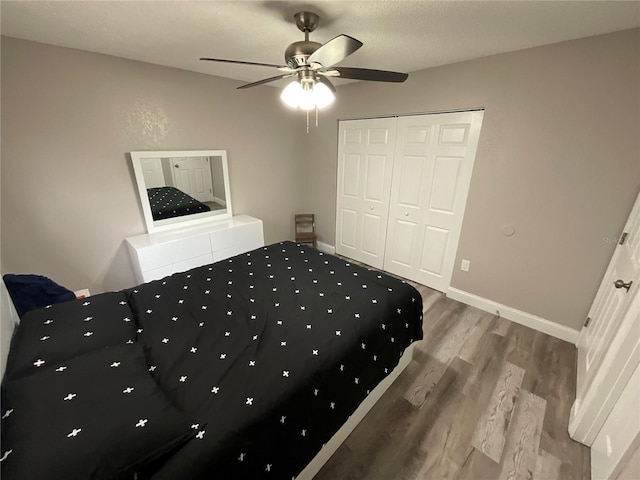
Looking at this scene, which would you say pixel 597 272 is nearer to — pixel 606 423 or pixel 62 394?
pixel 606 423

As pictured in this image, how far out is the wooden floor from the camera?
136cm

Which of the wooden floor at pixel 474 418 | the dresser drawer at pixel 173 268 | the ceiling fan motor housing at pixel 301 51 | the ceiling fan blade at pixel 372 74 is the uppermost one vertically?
the ceiling fan motor housing at pixel 301 51

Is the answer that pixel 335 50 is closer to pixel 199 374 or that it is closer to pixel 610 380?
pixel 199 374

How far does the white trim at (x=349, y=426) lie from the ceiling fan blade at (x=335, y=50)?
1.82 meters

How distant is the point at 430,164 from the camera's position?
2662 mm

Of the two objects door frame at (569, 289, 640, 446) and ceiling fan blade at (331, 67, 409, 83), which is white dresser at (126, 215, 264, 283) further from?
door frame at (569, 289, 640, 446)

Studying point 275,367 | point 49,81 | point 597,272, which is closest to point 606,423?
point 597,272

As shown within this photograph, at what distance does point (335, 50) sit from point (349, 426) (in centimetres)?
194

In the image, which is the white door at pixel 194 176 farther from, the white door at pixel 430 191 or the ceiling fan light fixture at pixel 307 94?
the white door at pixel 430 191

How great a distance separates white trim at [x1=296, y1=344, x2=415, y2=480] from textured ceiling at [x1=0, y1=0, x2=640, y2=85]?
82.5 inches

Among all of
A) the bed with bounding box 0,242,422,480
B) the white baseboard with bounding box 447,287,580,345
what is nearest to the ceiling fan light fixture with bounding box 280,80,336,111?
the bed with bounding box 0,242,422,480

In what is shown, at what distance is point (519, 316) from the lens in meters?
2.40

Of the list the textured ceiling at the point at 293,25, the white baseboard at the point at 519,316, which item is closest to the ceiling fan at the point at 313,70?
the textured ceiling at the point at 293,25

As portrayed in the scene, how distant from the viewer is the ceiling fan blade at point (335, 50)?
110cm
